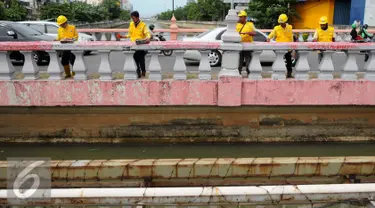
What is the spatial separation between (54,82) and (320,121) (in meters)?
4.43

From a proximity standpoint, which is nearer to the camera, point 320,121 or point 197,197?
point 197,197

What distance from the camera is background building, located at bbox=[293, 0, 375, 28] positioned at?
22.4 m

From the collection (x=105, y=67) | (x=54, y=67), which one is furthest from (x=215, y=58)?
(x=54, y=67)

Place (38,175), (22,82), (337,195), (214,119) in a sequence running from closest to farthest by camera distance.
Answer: (337,195), (38,175), (22,82), (214,119)

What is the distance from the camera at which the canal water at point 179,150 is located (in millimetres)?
5473

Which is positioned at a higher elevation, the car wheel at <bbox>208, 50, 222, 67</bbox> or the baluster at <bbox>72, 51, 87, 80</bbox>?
the baluster at <bbox>72, 51, 87, 80</bbox>

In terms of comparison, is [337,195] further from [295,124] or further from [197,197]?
[295,124]

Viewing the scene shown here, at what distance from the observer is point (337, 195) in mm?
2354

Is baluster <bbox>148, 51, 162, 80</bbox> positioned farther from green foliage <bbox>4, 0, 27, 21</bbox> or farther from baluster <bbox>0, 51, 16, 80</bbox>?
green foliage <bbox>4, 0, 27, 21</bbox>

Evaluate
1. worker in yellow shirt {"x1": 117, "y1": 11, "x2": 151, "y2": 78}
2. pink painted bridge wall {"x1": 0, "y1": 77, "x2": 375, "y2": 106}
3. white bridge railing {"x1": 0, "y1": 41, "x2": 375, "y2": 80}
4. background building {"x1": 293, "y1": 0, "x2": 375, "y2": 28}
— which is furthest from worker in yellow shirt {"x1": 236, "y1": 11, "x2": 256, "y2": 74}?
background building {"x1": 293, "y1": 0, "x2": 375, "y2": 28}

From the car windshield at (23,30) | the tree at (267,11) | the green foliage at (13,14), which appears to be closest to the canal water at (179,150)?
the car windshield at (23,30)

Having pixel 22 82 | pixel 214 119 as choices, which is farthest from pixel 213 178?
pixel 22 82

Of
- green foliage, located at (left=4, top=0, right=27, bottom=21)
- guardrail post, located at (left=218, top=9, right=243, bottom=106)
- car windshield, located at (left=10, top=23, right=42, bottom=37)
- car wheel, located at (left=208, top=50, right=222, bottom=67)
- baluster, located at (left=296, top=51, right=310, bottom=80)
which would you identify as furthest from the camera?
green foliage, located at (left=4, top=0, right=27, bottom=21)

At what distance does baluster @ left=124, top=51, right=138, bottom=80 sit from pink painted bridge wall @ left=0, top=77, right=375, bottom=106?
11 cm
